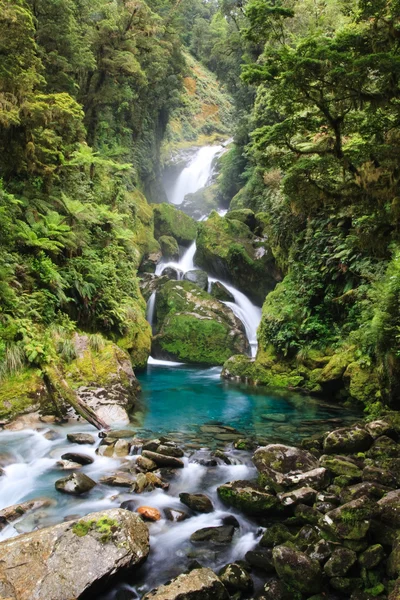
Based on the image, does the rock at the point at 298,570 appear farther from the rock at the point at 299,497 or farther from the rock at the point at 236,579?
the rock at the point at 299,497

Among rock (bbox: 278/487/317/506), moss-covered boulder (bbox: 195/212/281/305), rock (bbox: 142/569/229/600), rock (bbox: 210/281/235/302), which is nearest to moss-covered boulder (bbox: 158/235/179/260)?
moss-covered boulder (bbox: 195/212/281/305)

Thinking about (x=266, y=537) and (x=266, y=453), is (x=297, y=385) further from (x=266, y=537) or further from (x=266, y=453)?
(x=266, y=537)

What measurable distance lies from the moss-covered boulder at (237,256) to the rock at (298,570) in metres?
15.1

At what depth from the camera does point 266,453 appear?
247 inches

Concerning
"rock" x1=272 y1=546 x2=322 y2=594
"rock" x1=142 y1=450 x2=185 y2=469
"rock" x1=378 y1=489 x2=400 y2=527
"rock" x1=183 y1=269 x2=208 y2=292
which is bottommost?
"rock" x1=142 y1=450 x2=185 y2=469

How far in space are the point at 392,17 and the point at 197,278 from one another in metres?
15.7

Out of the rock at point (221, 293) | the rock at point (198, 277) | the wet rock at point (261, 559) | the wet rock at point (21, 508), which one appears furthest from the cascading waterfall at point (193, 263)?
the wet rock at point (261, 559)

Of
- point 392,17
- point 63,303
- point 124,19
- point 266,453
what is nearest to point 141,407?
point 63,303

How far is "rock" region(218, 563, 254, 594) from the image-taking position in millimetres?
3982

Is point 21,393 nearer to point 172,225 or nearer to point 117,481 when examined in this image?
point 117,481

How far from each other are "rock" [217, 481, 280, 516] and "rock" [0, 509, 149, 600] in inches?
54.4

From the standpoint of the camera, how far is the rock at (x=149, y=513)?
199 inches

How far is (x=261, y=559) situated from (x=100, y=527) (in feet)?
5.61

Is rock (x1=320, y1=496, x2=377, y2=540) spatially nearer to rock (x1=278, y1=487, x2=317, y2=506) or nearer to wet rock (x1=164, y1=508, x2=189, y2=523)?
rock (x1=278, y1=487, x2=317, y2=506)
